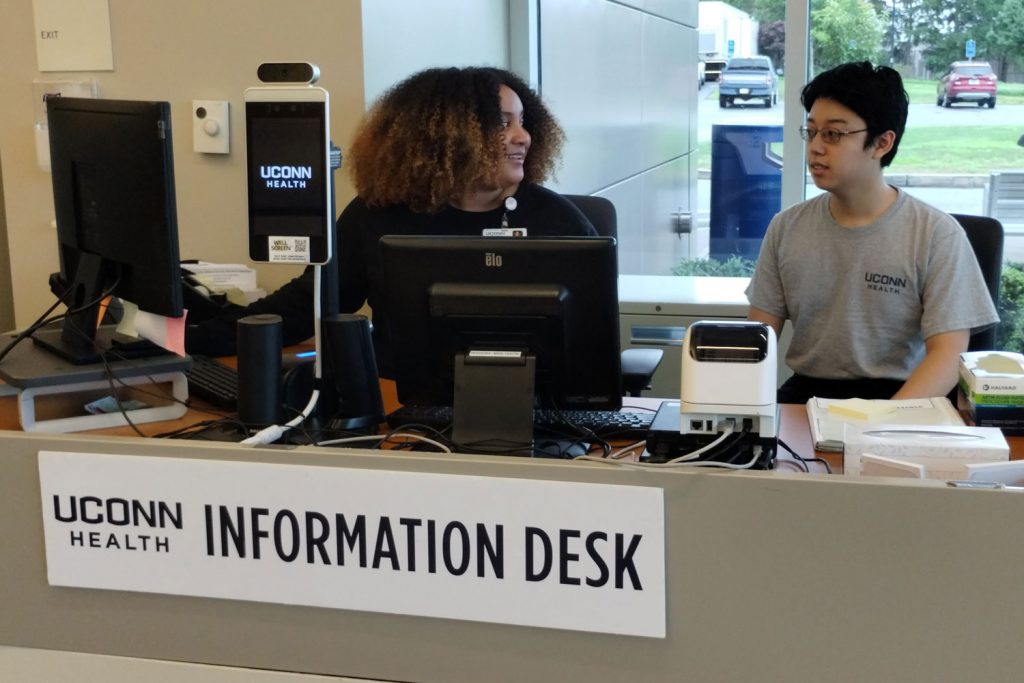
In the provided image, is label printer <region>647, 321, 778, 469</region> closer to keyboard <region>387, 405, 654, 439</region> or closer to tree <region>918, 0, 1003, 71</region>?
keyboard <region>387, 405, 654, 439</region>

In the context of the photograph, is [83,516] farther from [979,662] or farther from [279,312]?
[279,312]

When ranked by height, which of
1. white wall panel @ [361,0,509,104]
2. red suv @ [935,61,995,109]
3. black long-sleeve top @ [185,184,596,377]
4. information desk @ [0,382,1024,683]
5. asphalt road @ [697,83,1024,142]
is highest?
white wall panel @ [361,0,509,104]

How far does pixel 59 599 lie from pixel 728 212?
3130 millimetres

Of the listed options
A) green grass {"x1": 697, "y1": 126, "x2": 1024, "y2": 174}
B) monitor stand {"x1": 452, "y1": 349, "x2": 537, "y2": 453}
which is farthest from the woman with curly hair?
green grass {"x1": 697, "y1": 126, "x2": 1024, "y2": 174}

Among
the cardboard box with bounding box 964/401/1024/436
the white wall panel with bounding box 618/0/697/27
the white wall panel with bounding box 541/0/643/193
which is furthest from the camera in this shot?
the white wall panel with bounding box 618/0/697/27

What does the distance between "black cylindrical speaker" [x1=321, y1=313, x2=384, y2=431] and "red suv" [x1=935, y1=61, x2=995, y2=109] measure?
2571mm

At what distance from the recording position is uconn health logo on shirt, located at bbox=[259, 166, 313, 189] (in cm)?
165

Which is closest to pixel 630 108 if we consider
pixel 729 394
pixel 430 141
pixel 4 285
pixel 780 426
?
pixel 430 141

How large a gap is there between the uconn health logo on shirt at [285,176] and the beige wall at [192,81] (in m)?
1.27

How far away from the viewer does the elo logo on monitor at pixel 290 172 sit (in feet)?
5.36

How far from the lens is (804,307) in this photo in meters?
2.65

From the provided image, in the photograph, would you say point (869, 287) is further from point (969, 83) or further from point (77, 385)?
point (77, 385)

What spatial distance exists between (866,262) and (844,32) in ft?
4.54

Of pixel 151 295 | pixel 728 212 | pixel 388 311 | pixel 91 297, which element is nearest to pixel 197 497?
pixel 388 311
